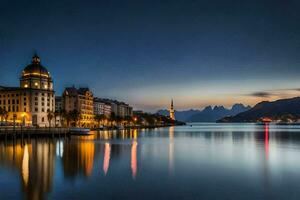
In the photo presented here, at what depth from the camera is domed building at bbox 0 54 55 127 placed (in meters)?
165

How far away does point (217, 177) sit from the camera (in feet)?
130

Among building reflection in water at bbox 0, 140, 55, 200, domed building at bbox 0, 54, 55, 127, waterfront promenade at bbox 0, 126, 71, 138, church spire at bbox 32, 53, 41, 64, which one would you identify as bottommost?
building reflection in water at bbox 0, 140, 55, 200

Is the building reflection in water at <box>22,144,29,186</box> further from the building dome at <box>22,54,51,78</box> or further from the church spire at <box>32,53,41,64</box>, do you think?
the church spire at <box>32,53,41,64</box>

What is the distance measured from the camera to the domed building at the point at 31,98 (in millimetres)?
165125

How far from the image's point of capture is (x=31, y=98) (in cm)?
16600

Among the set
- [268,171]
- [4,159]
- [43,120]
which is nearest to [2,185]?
[4,159]

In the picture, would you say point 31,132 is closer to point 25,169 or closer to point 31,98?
point 31,98

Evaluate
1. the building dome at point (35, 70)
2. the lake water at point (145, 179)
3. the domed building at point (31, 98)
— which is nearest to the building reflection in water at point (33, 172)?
the lake water at point (145, 179)

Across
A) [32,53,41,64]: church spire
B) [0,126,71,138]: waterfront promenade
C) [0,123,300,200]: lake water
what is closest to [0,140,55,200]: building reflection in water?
[0,123,300,200]: lake water

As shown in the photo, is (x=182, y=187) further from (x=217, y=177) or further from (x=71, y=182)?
(x=71, y=182)

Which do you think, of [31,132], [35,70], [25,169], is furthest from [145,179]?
[35,70]

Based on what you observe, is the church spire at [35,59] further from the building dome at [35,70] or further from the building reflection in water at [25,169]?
the building reflection in water at [25,169]

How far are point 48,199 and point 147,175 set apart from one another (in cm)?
1454

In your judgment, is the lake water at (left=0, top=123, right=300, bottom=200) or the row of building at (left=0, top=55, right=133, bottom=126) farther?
the row of building at (left=0, top=55, right=133, bottom=126)
